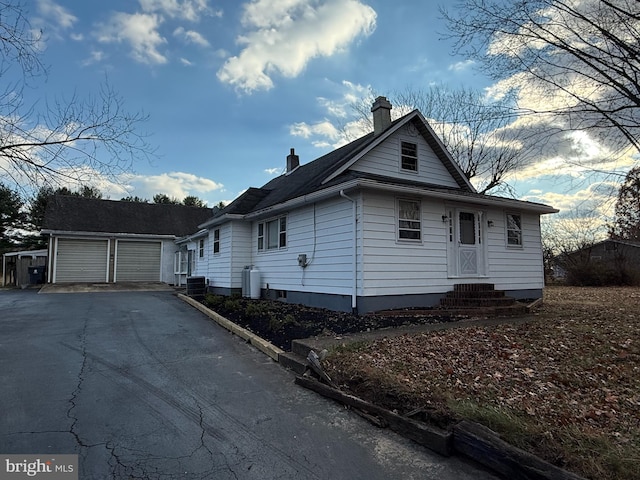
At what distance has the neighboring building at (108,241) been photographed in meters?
20.5

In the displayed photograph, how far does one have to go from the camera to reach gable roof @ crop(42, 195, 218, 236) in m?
20.9

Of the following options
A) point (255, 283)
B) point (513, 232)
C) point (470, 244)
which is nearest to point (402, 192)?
point (470, 244)

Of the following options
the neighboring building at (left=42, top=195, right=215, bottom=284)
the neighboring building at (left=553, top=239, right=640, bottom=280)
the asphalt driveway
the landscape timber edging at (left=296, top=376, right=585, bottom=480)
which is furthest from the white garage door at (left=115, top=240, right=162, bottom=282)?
the neighboring building at (left=553, top=239, right=640, bottom=280)

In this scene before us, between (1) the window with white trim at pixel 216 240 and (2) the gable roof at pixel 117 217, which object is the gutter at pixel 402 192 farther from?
(2) the gable roof at pixel 117 217

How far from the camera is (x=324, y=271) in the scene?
404 inches

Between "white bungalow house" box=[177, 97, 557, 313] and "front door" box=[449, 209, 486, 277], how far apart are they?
30 millimetres

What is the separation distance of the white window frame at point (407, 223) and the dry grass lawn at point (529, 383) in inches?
123

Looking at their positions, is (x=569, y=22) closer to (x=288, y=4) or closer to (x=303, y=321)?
(x=288, y=4)

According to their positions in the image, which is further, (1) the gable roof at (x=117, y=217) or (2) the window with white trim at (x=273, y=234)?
(1) the gable roof at (x=117, y=217)

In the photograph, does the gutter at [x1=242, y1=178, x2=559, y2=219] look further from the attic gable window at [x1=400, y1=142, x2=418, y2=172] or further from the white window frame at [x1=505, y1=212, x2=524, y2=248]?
the attic gable window at [x1=400, y1=142, x2=418, y2=172]

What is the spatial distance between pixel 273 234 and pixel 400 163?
4.89 m

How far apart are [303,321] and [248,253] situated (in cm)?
665

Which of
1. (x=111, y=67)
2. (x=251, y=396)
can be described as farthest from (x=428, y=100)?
(x=251, y=396)

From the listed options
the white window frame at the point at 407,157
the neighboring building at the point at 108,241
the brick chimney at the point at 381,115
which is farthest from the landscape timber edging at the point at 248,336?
the neighboring building at the point at 108,241
